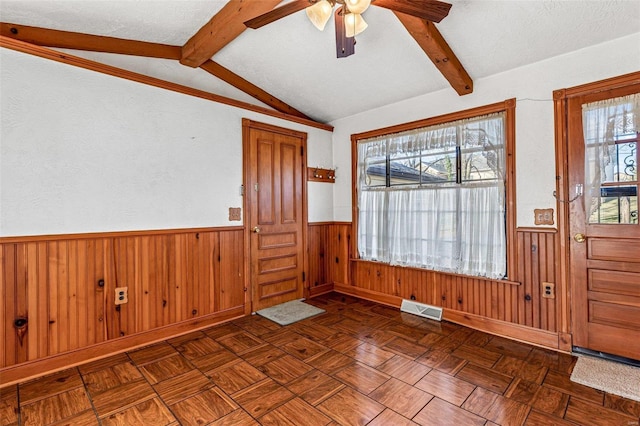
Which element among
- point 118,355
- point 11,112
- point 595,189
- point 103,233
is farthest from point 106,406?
point 595,189

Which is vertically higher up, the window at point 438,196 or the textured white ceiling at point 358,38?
the textured white ceiling at point 358,38

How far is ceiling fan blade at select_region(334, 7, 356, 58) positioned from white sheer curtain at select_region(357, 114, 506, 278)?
168 centimetres

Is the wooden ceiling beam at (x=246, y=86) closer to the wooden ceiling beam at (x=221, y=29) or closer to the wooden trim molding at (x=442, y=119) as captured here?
the wooden ceiling beam at (x=221, y=29)

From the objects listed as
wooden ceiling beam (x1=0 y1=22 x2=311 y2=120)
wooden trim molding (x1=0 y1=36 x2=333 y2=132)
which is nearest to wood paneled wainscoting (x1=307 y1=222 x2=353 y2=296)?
wooden trim molding (x1=0 y1=36 x2=333 y2=132)

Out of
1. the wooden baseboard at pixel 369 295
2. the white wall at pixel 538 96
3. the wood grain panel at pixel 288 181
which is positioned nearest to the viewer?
the white wall at pixel 538 96

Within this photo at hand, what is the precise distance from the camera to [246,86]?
348cm

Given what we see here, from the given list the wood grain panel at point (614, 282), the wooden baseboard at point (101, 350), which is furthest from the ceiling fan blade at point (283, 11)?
the wood grain panel at point (614, 282)

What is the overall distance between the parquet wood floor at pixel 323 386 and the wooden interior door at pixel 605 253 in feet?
1.22

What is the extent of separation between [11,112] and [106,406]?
6.78 ft

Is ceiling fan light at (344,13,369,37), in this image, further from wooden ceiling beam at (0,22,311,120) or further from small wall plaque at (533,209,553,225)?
small wall plaque at (533,209,553,225)

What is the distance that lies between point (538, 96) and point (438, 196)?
1.20 m

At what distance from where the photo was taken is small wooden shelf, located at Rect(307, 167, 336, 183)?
416 centimetres

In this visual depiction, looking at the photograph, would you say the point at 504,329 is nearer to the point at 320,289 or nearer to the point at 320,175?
the point at 320,289

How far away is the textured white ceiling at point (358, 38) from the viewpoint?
85.8 inches
